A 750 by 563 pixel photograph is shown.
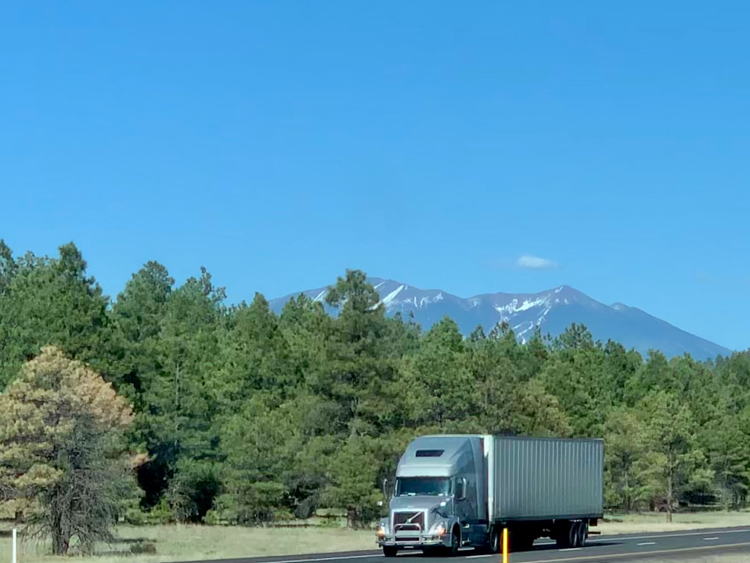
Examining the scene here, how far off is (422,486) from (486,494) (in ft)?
7.46

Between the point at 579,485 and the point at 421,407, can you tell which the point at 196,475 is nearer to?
the point at 421,407

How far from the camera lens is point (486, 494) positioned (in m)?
38.8

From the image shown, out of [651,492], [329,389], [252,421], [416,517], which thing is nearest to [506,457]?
[416,517]

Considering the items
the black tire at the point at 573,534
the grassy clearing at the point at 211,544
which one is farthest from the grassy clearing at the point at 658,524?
the black tire at the point at 573,534

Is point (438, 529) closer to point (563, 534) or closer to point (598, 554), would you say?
point (598, 554)

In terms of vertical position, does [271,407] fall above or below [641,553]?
above

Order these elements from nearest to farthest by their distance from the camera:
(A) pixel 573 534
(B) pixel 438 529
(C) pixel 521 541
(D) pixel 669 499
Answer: (B) pixel 438 529, (C) pixel 521 541, (A) pixel 573 534, (D) pixel 669 499

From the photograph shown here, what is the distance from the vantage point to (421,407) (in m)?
75.0

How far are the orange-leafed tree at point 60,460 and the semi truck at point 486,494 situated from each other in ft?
35.9

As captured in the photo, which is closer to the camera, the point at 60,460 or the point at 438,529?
the point at 438,529

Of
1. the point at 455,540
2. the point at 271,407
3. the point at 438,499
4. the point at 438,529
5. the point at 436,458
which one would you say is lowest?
the point at 455,540

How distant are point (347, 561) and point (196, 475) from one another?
130 feet

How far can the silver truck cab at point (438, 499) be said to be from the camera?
36844 mm

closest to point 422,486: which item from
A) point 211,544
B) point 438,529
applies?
point 438,529
